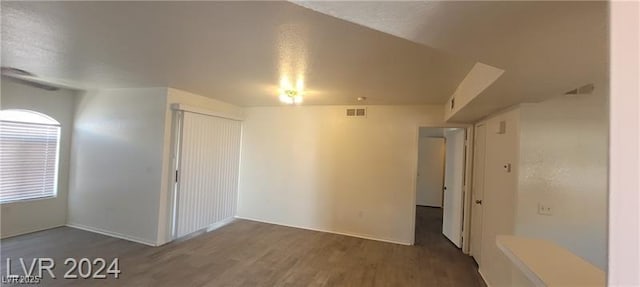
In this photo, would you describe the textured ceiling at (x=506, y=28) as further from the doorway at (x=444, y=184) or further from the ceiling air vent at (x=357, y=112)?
the ceiling air vent at (x=357, y=112)

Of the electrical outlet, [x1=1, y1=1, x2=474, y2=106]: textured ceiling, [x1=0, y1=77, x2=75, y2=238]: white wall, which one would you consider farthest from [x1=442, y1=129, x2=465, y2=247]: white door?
[x1=0, y1=77, x2=75, y2=238]: white wall

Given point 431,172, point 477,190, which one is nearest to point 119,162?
point 477,190

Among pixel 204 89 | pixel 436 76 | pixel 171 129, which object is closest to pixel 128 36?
pixel 204 89

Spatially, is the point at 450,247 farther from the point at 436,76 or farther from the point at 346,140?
the point at 436,76

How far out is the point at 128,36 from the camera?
236 centimetres

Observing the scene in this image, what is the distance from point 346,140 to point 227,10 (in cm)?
391

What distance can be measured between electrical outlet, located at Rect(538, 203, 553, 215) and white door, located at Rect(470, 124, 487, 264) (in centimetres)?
122

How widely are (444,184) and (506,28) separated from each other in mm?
5134

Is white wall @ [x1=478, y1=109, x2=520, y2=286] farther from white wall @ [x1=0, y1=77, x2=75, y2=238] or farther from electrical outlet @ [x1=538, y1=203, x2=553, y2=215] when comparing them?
white wall @ [x1=0, y1=77, x2=75, y2=238]

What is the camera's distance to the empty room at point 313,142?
129 centimetres

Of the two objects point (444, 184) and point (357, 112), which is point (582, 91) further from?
point (444, 184)

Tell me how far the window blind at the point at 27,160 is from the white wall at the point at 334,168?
3.27 meters

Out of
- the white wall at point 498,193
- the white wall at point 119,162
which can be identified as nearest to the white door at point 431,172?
the white wall at point 498,193

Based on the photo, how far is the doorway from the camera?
4.92 meters
